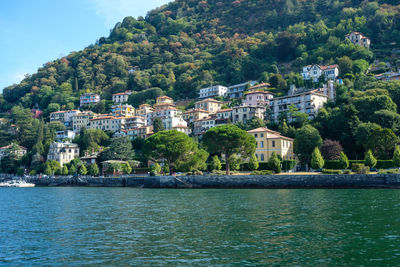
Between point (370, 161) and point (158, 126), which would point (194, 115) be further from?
point (370, 161)

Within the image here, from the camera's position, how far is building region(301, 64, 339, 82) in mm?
110625

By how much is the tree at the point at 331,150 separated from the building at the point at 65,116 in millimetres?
100329

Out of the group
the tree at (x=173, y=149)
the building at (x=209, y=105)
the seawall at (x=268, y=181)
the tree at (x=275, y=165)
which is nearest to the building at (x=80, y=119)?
the building at (x=209, y=105)

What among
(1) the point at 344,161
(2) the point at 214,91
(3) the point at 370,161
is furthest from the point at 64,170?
(3) the point at 370,161

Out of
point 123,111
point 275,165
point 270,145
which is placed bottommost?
point 275,165

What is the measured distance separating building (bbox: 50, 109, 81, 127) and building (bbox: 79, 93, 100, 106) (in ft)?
50.5

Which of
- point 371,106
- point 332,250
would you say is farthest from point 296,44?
point 332,250

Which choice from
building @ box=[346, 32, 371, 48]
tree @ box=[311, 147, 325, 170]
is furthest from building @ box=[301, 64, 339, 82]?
tree @ box=[311, 147, 325, 170]

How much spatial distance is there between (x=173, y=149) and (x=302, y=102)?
40.8 metres

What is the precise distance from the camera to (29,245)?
65.5ft

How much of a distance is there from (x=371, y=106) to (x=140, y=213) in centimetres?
6031

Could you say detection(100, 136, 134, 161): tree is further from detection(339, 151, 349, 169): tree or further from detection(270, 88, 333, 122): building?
detection(339, 151, 349, 169): tree

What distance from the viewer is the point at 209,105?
12612 centimetres

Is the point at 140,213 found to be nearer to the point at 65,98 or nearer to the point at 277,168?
the point at 277,168
